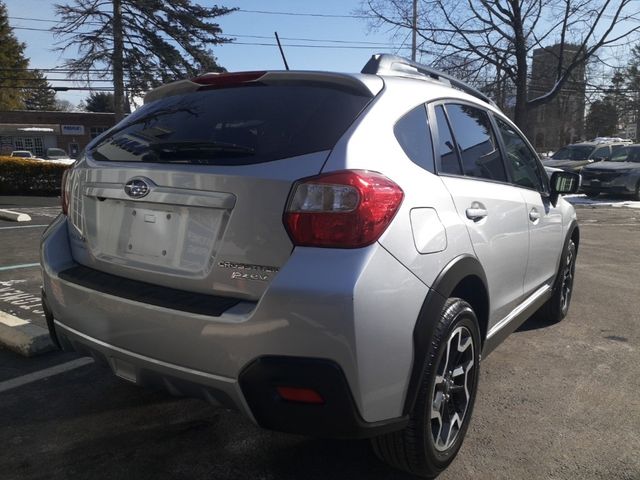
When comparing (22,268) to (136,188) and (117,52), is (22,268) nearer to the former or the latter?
(136,188)

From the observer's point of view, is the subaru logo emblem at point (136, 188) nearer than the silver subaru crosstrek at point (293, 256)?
No

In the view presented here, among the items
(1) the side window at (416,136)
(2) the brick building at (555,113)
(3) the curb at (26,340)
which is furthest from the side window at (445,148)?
(2) the brick building at (555,113)

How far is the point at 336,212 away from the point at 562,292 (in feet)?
10.8

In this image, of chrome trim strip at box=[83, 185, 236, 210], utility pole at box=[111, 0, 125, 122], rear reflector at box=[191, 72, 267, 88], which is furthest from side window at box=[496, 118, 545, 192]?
utility pole at box=[111, 0, 125, 122]

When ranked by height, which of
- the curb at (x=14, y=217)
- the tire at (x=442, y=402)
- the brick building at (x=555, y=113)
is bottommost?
the curb at (x=14, y=217)

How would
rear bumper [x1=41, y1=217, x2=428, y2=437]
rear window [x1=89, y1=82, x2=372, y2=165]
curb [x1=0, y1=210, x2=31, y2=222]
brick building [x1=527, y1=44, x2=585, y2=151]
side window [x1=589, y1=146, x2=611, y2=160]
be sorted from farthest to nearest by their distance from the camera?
brick building [x1=527, y1=44, x2=585, y2=151]
side window [x1=589, y1=146, x2=611, y2=160]
curb [x1=0, y1=210, x2=31, y2=222]
rear window [x1=89, y1=82, x2=372, y2=165]
rear bumper [x1=41, y1=217, x2=428, y2=437]

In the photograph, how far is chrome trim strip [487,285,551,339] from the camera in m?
3.01

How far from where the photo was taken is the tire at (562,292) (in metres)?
4.34

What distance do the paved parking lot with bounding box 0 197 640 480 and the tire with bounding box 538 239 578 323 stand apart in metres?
0.50

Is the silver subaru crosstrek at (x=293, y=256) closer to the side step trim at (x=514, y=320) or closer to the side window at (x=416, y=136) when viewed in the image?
the side window at (x=416, y=136)

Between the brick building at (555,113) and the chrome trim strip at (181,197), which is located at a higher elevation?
the brick building at (555,113)

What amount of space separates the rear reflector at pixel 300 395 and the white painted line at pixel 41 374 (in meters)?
2.12

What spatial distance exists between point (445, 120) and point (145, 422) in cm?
218

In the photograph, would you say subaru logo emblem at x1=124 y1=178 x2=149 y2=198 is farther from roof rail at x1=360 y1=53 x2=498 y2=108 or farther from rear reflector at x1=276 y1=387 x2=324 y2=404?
roof rail at x1=360 y1=53 x2=498 y2=108
